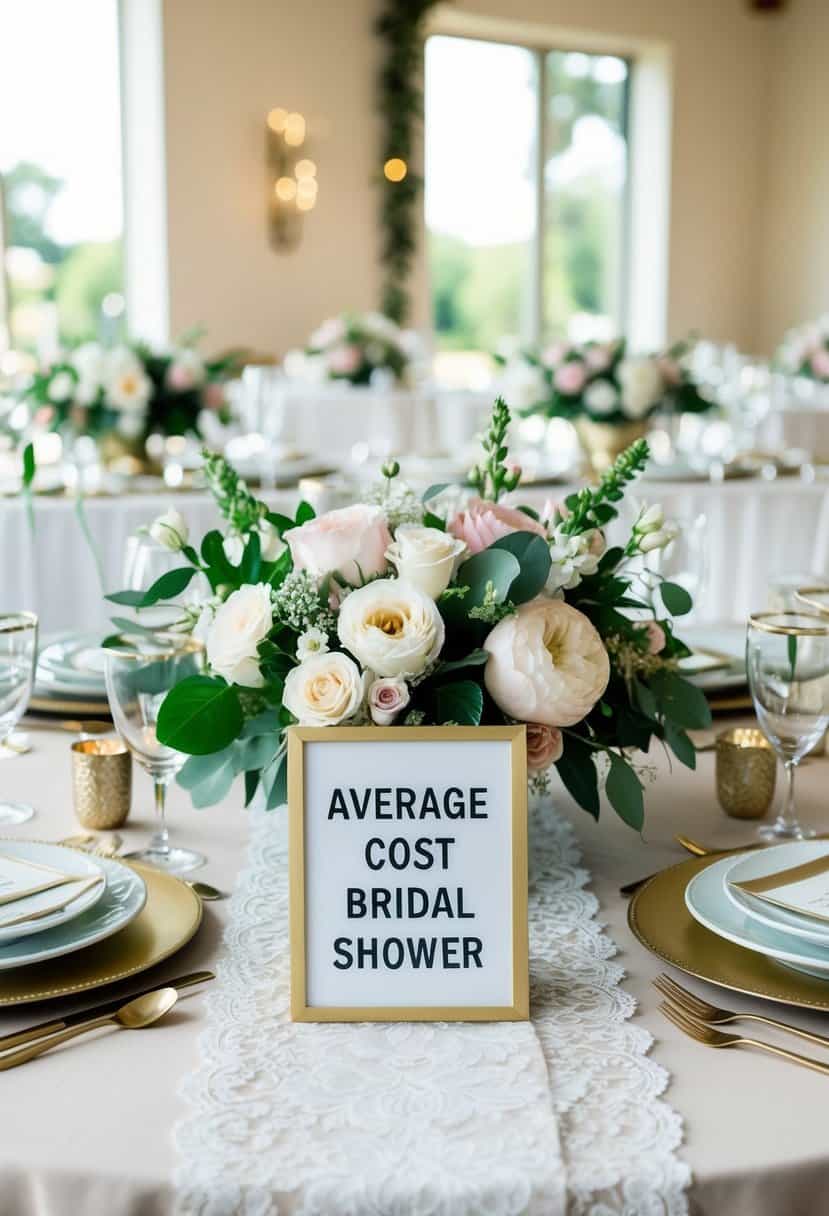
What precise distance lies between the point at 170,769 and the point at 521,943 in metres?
0.38

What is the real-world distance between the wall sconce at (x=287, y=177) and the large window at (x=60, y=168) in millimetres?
874

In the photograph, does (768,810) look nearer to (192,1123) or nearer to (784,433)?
(192,1123)

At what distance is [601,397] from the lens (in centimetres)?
350

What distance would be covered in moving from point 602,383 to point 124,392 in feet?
3.82

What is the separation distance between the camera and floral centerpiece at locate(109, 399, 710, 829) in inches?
38.1

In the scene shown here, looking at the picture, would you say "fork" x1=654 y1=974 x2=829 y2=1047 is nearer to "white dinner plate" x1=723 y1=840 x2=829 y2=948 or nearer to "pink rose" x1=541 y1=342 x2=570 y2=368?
"white dinner plate" x1=723 y1=840 x2=829 y2=948

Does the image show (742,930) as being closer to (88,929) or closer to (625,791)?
(625,791)

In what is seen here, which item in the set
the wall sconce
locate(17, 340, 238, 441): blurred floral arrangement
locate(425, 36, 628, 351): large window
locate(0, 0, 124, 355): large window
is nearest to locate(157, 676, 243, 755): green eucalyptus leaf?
locate(17, 340, 238, 441): blurred floral arrangement

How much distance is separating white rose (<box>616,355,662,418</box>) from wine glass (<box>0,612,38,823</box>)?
2441 millimetres

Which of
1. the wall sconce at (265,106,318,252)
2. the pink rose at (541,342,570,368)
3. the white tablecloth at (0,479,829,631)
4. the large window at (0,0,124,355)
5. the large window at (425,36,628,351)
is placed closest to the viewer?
the white tablecloth at (0,479,829,631)

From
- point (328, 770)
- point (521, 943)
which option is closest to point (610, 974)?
point (521, 943)

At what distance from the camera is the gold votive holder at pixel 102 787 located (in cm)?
126

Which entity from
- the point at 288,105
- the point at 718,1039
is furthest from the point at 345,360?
the point at 718,1039

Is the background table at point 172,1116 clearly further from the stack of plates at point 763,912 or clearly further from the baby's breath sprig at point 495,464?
the baby's breath sprig at point 495,464
